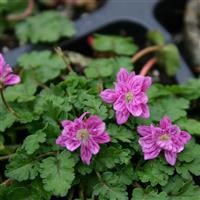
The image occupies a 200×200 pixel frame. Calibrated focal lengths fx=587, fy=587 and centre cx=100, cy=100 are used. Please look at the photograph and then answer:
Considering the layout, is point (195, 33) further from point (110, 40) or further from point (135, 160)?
point (135, 160)

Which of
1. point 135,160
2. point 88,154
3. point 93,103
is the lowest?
point 135,160

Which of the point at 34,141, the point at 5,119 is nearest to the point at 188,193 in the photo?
the point at 34,141

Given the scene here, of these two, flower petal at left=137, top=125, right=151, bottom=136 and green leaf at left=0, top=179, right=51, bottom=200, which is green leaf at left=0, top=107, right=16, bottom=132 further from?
flower petal at left=137, top=125, right=151, bottom=136

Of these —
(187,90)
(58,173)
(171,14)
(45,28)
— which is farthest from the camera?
(171,14)

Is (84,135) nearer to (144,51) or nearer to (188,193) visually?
(188,193)

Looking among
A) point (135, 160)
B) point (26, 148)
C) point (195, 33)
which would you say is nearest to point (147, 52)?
point (195, 33)

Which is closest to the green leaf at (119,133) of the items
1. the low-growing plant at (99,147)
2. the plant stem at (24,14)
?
the low-growing plant at (99,147)
